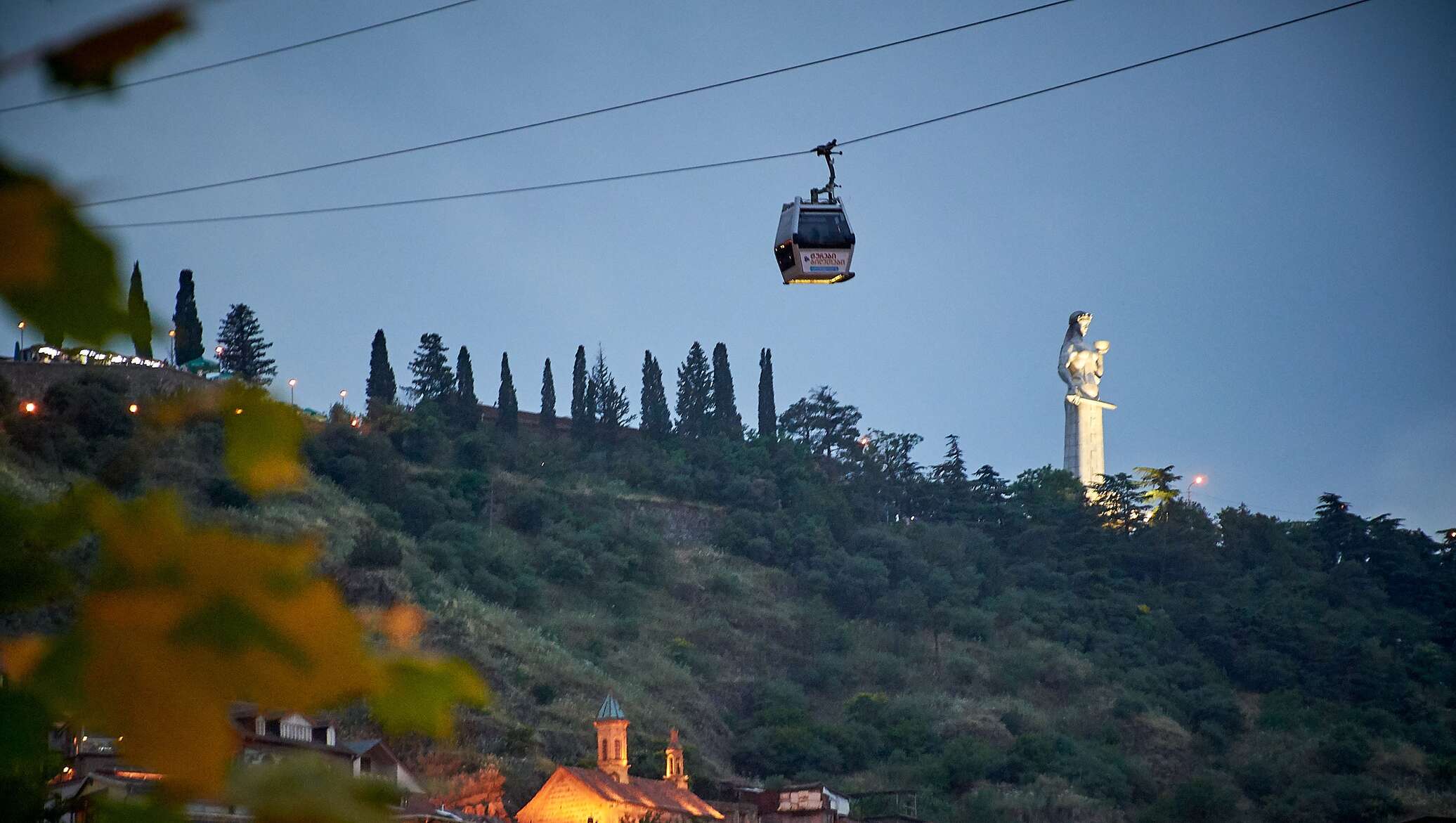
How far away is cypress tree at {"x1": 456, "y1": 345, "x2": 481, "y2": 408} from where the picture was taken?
6481 centimetres

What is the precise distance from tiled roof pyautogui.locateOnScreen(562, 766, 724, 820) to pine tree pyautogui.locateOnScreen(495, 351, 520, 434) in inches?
1181

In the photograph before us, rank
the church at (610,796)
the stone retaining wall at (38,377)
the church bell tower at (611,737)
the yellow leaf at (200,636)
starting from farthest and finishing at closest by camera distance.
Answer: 1. the stone retaining wall at (38,377)
2. the church bell tower at (611,737)
3. the church at (610,796)
4. the yellow leaf at (200,636)

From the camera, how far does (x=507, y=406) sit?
2611 inches

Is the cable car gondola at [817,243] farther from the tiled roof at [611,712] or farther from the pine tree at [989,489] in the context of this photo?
the pine tree at [989,489]

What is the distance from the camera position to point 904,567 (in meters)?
64.8

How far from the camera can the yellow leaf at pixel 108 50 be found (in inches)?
41.2

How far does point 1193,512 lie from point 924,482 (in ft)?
43.1

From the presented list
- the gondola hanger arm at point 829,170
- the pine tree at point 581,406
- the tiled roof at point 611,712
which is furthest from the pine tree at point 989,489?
the gondola hanger arm at point 829,170

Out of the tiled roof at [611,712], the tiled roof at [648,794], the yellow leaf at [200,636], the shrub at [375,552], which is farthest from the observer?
the shrub at [375,552]

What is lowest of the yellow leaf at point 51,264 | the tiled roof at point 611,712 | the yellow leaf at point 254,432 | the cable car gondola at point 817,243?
the tiled roof at point 611,712

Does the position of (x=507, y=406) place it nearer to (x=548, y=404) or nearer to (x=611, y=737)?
(x=548, y=404)

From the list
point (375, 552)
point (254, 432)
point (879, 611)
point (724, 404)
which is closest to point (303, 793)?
point (254, 432)

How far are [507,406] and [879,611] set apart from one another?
18.6m

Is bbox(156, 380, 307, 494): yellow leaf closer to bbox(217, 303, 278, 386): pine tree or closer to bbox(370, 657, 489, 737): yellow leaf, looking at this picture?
bbox(370, 657, 489, 737): yellow leaf
